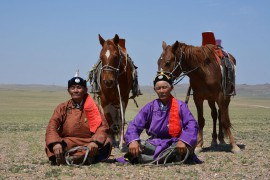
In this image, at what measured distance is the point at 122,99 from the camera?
345 inches

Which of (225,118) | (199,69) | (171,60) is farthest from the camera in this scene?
(225,118)

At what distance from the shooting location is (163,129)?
6367mm

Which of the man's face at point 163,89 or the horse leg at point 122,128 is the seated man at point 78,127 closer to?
the man's face at point 163,89

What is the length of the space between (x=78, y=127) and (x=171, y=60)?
7.25ft

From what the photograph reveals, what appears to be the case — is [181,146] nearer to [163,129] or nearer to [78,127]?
[163,129]

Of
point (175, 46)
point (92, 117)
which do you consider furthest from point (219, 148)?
point (92, 117)

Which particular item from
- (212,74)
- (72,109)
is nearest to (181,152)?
(72,109)

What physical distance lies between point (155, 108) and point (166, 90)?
1.12ft

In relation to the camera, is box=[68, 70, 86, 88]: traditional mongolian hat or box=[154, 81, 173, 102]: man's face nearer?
box=[154, 81, 173, 102]: man's face

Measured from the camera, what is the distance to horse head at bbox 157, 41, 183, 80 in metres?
7.57

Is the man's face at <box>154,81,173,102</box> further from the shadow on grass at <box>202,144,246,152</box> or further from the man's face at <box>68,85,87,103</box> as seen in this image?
the shadow on grass at <box>202,144,246,152</box>

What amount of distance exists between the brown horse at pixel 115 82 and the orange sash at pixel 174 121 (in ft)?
5.56

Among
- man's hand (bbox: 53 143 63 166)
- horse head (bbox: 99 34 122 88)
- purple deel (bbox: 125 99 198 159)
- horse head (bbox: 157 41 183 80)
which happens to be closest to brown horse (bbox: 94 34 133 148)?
horse head (bbox: 99 34 122 88)

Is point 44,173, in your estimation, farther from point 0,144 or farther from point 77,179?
point 0,144
